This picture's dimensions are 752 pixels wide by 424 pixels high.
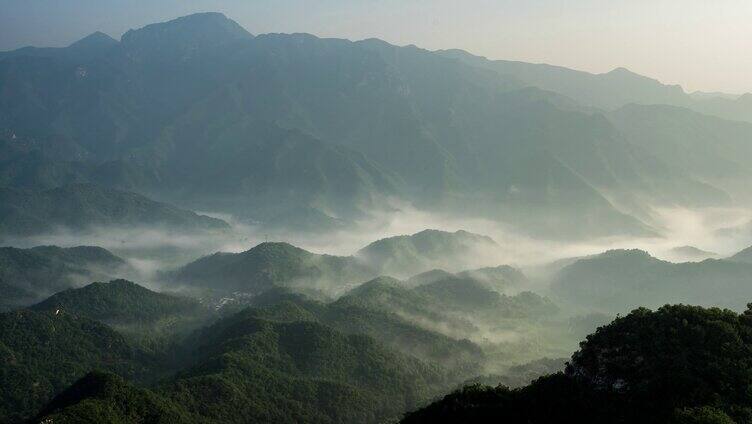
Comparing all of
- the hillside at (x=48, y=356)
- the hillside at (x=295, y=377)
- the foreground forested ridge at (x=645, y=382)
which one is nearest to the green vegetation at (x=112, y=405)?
the hillside at (x=295, y=377)

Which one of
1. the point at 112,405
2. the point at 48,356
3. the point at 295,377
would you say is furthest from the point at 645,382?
the point at 48,356

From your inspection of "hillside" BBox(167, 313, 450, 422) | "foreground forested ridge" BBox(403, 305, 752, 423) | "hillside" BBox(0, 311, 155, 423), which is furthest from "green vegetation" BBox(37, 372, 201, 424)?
"foreground forested ridge" BBox(403, 305, 752, 423)

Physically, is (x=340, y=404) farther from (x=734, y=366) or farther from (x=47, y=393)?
(x=734, y=366)

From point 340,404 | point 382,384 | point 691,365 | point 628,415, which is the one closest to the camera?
point 628,415

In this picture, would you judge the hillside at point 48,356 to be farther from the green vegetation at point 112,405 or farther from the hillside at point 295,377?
the green vegetation at point 112,405

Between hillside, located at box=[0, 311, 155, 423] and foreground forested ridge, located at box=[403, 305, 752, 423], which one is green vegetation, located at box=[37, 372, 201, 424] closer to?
hillside, located at box=[0, 311, 155, 423]

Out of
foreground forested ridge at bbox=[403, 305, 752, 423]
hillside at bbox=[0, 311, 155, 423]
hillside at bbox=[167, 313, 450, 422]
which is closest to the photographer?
foreground forested ridge at bbox=[403, 305, 752, 423]

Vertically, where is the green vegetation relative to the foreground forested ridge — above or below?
below

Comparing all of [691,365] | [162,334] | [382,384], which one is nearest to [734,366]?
[691,365]
